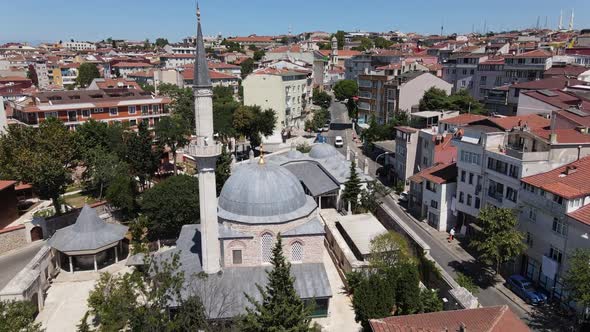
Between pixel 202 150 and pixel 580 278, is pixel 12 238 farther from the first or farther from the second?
pixel 580 278

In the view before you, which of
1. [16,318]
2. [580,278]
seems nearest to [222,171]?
[16,318]

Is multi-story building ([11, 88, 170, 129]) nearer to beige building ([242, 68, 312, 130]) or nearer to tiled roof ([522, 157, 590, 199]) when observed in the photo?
beige building ([242, 68, 312, 130])

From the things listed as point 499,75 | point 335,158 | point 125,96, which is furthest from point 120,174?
point 499,75

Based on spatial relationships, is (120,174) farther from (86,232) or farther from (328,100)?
(328,100)

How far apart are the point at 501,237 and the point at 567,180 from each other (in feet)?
18.7

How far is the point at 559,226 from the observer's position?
28344 mm

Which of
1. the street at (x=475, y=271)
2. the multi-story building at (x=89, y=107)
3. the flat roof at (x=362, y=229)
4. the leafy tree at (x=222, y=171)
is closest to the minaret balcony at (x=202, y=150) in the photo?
the flat roof at (x=362, y=229)

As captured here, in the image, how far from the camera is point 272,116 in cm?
6694

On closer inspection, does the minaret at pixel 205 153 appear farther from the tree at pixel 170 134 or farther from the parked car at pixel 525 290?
the tree at pixel 170 134

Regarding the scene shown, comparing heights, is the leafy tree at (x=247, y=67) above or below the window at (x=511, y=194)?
above

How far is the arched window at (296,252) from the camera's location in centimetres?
2884

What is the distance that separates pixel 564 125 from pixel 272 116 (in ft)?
128

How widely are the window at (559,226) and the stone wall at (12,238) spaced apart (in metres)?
40.6

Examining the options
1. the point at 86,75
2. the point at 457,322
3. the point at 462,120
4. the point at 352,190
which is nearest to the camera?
the point at 457,322
